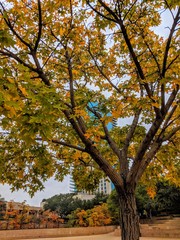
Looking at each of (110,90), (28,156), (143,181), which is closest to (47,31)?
(110,90)

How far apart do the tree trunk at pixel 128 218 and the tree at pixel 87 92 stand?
0.01 m

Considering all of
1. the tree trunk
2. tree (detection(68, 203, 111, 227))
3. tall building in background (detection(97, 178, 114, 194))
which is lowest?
tree (detection(68, 203, 111, 227))

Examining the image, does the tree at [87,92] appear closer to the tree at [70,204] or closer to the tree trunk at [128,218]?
the tree trunk at [128,218]

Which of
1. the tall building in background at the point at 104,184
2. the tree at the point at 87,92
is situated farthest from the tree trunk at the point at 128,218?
the tall building in background at the point at 104,184

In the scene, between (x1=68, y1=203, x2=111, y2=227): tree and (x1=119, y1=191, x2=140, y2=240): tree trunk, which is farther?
(x1=68, y1=203, x2=111, y2=227): tree

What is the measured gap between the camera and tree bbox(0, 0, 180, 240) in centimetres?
280

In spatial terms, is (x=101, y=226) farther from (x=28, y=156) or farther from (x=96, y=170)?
(x=28, y=156)

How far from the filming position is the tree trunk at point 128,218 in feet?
11.4

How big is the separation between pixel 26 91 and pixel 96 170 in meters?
3.93

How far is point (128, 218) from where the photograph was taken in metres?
3.60

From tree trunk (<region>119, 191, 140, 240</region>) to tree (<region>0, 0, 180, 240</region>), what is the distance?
0.01 metres

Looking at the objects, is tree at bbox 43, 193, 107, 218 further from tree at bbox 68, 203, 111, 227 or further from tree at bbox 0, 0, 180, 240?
tree at bbox 0, 0, 180, 240

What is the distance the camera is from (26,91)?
2.08 metres

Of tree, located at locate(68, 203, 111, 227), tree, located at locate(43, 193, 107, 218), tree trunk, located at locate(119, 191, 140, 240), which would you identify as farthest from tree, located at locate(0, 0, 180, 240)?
tree, located at locate(43, 193, 107, 218)
